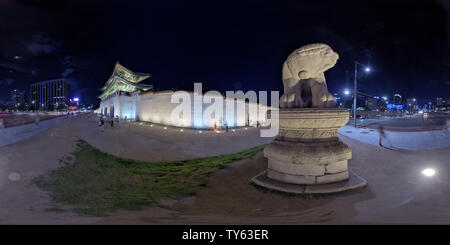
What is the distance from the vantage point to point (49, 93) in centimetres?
9656

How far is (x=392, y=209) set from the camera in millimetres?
3188

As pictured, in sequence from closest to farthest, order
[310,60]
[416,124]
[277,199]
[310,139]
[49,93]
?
1. [277,199]
2. [310,139]
3. [310,60]
4. [416,124]
5. [49,93]

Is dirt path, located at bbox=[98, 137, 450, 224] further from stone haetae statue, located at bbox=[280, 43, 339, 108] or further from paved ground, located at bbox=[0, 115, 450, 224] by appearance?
stone haetae statue, located at bbox=[280, 43, 339, 108]

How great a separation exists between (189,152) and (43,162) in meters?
5.75

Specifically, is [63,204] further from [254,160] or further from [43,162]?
[254,160]

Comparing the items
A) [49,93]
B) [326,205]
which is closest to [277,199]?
[326,205]

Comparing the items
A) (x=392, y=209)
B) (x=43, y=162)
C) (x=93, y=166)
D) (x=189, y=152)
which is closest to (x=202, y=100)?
(x=189, y=152)

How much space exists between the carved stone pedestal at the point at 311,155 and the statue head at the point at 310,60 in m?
A: 0.99

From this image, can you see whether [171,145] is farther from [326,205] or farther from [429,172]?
[429,172]

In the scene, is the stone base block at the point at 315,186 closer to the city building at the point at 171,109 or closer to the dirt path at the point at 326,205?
the dirt path at the point at 326,205

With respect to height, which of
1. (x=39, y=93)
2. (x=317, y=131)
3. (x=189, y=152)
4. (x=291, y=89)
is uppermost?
(x=39, y=93)

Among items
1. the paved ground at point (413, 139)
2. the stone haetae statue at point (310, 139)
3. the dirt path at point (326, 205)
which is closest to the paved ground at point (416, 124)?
the paved ground at point (413, 139)

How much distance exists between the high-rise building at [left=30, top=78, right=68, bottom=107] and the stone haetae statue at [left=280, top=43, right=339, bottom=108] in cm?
11151

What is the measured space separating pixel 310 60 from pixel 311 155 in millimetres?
2017
